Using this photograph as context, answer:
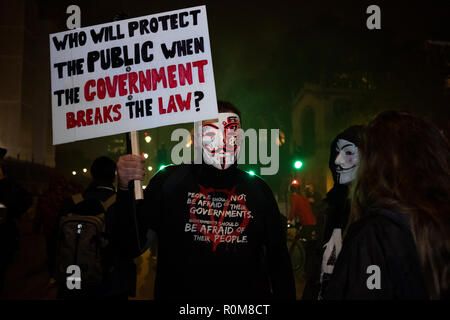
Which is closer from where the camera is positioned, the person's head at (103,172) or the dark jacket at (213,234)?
the dark jacket at (213,234)

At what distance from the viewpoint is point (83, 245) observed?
3.98 metres

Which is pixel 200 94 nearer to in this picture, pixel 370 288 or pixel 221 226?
pixel 221 226

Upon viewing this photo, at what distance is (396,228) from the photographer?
1.86 meters

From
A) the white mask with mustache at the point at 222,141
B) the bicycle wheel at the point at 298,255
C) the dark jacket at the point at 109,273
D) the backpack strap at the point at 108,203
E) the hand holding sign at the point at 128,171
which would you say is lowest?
the bicycle wheel at the point at 298,255

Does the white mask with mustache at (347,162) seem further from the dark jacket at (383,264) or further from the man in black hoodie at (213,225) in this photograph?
the dark jacket at (383,264)

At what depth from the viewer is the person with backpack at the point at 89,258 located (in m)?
3.89

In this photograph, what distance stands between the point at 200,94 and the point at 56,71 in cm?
109

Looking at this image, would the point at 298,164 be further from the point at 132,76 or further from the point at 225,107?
the point at 132,76

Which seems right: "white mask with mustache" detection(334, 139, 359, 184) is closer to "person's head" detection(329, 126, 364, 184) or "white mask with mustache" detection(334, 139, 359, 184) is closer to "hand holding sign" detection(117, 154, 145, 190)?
"person's head" detection(329, 126, 364, 184)

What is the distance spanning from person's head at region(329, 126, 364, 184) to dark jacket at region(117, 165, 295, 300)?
90 cm

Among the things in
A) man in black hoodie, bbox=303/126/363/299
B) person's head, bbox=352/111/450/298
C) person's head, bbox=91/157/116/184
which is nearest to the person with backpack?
person's head, bbox=91/157/116/184

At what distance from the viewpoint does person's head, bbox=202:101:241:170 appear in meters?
3.17

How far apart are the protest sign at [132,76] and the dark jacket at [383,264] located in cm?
146

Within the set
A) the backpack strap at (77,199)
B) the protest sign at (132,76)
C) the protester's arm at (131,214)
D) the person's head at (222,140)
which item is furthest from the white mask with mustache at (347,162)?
the backpack strap at (77,199)
